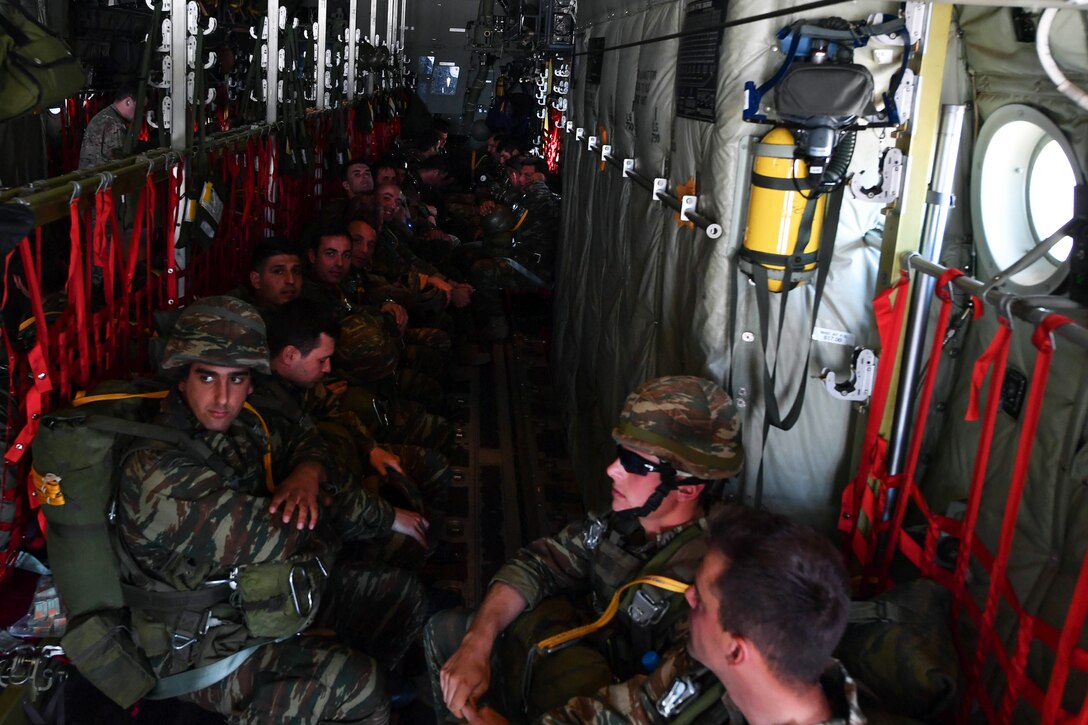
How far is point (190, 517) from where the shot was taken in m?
2.69

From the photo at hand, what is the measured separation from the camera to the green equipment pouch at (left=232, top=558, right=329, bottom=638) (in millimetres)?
2832

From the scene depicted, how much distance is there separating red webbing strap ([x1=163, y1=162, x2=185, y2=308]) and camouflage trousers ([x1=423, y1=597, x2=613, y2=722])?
184 cm

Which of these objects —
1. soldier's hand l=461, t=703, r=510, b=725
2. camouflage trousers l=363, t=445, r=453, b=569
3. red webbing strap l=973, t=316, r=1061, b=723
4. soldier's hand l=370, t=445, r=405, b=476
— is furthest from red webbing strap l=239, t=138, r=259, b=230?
red webbing strap l=973, t=316, r=1061, b=723

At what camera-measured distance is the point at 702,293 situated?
2961 mm

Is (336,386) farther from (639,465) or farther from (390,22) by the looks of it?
(390,22)

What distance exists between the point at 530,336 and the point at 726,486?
5.46 m

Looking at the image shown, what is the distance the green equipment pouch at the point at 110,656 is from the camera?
2670mm

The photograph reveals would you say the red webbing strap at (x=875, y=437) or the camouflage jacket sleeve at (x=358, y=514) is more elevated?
the red webbing strap at (x=875, y=437)

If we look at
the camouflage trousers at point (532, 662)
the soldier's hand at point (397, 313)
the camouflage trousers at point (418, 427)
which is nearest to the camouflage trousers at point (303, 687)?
the camouflage trousers at point (532, 662)

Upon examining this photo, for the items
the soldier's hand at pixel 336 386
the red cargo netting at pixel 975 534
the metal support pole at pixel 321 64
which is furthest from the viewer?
the metal support pole at pixel 321 64

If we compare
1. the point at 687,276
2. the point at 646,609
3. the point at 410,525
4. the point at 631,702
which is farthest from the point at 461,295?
the point at 631,702

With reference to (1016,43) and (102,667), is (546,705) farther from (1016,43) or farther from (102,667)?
(1016,43)

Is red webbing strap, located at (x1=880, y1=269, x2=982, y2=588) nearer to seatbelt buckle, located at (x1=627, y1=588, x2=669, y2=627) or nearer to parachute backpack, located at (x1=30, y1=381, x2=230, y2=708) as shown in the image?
seatbelt buckle, located at (x1=627, y1=588, x2=669, y2=627)

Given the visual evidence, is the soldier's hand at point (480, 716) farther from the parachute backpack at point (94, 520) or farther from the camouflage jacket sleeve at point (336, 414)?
the camouflage jacket sleeve at point (336, 414)
